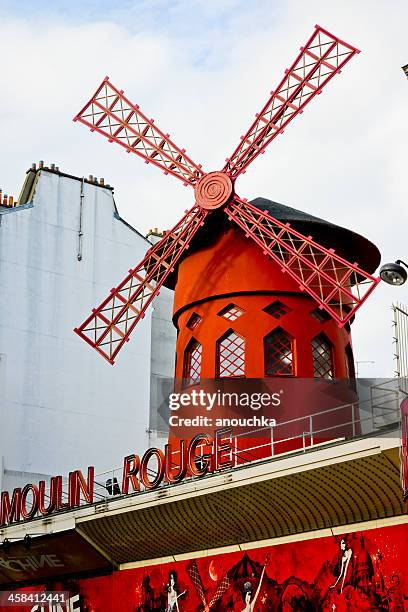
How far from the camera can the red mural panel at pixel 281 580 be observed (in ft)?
29.2

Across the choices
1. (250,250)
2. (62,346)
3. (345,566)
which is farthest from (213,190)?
(62,346)

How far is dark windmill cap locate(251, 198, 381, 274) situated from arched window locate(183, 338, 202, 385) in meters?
1.72

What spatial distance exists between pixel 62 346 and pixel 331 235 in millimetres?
5809

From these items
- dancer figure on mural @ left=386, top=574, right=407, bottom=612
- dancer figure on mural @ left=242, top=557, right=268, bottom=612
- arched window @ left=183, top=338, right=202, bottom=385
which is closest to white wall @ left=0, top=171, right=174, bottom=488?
arched window @ left=183, top=338, right=202, bottom=385

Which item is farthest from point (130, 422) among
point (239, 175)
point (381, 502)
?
point (381, 502)

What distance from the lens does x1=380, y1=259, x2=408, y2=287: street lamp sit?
305 inches

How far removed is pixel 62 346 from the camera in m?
16.9

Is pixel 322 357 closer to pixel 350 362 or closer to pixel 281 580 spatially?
pixel 350 362

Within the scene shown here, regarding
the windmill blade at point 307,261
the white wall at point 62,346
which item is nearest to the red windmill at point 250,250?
the windmill blade at point 307,261

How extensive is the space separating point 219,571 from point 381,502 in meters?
2.29

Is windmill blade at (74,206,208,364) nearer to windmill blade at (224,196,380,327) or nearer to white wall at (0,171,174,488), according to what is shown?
windmill blade at (224,196,380,327)

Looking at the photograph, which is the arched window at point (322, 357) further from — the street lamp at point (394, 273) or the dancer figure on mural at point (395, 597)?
the street lamp at point (394, 273)

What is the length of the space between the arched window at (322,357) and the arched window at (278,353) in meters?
0.28

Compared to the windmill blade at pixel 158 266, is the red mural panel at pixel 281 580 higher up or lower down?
lower down
